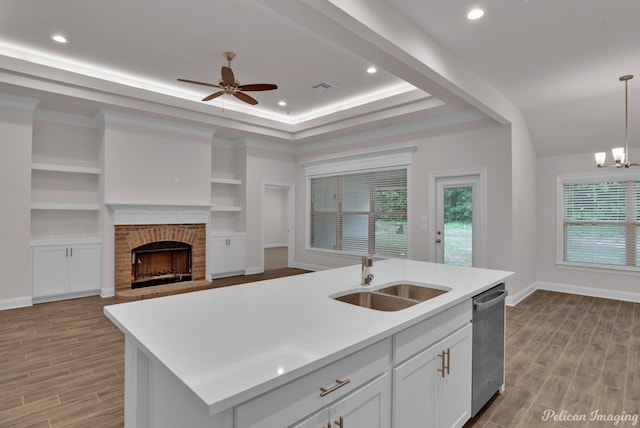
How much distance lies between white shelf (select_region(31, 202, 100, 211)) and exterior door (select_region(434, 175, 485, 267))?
5537 mm

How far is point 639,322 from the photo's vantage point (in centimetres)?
422

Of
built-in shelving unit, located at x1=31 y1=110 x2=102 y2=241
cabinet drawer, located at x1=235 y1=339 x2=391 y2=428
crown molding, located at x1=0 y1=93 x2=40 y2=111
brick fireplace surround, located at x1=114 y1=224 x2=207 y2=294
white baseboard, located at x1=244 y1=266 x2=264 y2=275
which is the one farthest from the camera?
white baseboard, located at x1=244 y1=266 x2=264 y2=275

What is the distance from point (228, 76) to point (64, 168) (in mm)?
3279

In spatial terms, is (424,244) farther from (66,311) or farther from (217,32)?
(66,311)

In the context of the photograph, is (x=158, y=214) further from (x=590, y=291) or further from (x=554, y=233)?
(x=590, y=291)

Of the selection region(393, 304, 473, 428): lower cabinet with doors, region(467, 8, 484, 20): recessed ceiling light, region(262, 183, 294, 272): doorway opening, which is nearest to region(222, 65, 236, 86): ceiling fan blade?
region(467, 8, 484, 20): recessed ceiling light

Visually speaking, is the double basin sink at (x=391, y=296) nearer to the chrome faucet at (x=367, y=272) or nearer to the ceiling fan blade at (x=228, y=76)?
the chrome faucet at (x=367, y=272)

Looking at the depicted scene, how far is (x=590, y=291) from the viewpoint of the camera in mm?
Result: 5512

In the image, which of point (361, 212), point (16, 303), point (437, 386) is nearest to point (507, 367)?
point (437, 386)

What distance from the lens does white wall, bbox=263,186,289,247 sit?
1254cm

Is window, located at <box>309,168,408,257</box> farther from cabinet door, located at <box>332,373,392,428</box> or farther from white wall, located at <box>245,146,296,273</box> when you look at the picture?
cabinet door, located at <box>332,373,392,428</box>

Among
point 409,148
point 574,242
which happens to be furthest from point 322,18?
point 574,242

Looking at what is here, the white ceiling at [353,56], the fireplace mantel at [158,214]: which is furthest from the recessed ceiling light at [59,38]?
the fireplace mantel at [158,214]

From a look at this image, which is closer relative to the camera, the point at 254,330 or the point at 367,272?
the point at 254,330
